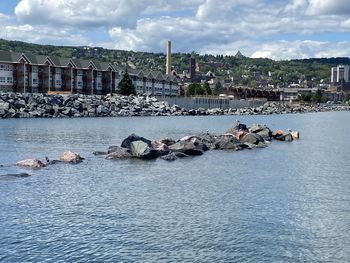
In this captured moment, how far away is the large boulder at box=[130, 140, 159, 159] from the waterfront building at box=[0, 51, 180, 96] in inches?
3259

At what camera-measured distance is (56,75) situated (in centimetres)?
12725

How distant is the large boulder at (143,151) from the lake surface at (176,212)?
900 mm

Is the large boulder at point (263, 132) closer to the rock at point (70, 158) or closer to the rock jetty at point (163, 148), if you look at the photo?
the rock jetty at point (163, 148)

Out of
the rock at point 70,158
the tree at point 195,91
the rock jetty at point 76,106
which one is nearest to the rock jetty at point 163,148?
the rock at point 70,158

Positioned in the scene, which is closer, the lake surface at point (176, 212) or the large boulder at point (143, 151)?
the lake surface at point (176, 212)

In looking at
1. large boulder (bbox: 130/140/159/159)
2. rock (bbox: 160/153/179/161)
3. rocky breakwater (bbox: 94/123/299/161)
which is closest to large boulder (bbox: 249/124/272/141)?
rocky breakwater (bbox: 94/123/299/161)

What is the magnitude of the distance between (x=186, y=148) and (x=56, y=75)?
9273cm

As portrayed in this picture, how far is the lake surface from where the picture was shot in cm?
Result: 1617

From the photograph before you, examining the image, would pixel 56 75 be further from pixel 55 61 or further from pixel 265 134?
pixel 265 134

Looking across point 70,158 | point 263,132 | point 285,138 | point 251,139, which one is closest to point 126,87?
point 263,132

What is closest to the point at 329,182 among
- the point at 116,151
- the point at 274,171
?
the point at 274,171

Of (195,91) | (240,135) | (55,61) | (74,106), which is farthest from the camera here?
(195,91)

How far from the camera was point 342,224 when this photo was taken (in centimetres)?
1958

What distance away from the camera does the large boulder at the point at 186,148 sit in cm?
4050
